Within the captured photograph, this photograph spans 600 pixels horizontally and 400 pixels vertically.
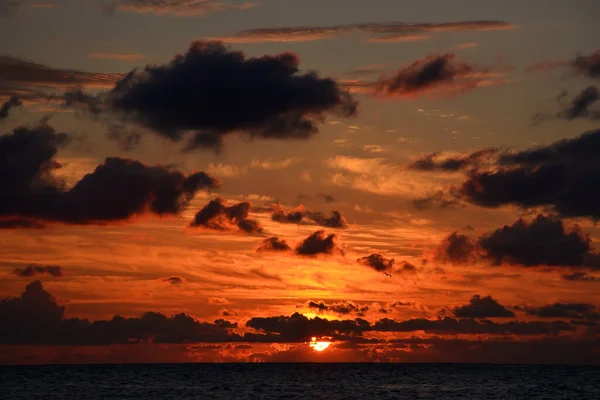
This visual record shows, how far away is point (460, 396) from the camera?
182 m

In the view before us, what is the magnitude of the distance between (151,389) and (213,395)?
2763cm

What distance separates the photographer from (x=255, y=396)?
17350 cm

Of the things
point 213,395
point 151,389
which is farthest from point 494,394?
A: point 151,389

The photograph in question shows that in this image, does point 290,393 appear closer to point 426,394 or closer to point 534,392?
point 426,394

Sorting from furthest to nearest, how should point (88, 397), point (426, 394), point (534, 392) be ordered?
point (534, 392)
point (426, 394)
point (88, 397)

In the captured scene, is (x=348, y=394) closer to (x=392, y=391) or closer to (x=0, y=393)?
(x=392, y=391)

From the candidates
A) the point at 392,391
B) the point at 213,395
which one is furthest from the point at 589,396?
the point at 213,395

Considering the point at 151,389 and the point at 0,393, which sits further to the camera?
the point at 151,389

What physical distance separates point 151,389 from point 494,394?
77.6m

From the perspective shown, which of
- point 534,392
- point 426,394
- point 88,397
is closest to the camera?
point 88,397

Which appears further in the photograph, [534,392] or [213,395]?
[534,392]

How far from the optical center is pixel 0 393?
183 m

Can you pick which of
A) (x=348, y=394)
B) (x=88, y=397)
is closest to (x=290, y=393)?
(x=348, y=394)

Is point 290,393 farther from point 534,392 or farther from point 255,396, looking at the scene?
point 534,392
